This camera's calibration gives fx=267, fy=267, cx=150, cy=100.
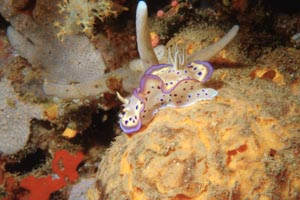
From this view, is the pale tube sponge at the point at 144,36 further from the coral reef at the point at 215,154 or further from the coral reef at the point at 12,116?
the coral reef at the point at 12,116

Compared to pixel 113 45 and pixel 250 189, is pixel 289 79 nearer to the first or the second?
pixel 250 189

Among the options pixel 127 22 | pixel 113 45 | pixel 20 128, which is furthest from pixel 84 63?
pixel 20 128

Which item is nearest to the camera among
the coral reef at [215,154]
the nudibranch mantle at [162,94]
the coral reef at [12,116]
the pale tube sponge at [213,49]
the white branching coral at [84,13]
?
the coral reef at [215,154]

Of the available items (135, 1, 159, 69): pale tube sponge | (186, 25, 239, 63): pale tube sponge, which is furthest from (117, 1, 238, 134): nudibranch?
(186, 25, 239, 63): pale tube sponge

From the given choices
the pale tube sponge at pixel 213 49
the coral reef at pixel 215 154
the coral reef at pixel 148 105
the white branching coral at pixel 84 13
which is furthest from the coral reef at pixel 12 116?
the pale tube sponge at pixel 213 49

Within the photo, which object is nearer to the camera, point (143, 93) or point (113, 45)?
point (143, 93)

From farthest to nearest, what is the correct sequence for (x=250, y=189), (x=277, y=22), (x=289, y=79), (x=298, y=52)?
(x=277, y=22) → (x=298, y=52) → (x=289, y=79) → (x=250, y=189)
